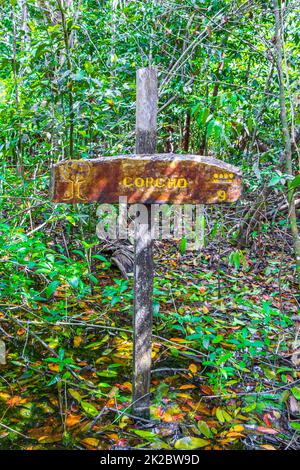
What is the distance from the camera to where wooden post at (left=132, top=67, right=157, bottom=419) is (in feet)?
5.84

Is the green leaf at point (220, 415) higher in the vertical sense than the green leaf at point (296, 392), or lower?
lower

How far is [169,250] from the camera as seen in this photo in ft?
16.1

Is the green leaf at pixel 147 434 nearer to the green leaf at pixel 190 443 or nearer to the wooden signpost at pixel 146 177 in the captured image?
the green leaf at pixel 190 443

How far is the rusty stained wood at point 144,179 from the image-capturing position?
1.70m

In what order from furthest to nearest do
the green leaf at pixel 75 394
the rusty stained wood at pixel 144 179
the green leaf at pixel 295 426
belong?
the green leaf at pixel 75 394, the green leaf at pixel 295 426, the rusty stained wood at pixel 144 179

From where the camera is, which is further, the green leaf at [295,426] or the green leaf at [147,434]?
the green leaf at [295,426]

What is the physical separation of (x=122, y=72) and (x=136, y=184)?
9.28 feet

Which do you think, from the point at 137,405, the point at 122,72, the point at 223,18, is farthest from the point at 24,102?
the point at 137,405

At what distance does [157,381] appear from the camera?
2344 mm

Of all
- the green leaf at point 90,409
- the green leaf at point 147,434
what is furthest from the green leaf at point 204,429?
the green leaf at point 90,409

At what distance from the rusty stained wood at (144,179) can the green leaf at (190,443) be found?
1.21 meters

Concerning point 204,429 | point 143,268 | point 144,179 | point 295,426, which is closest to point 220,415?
point 204,429

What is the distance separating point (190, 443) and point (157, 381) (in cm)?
54
